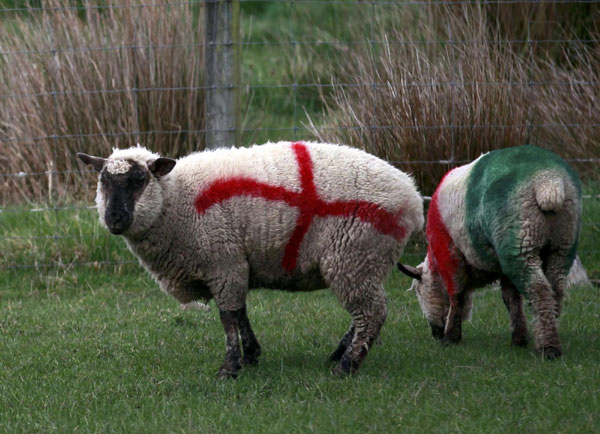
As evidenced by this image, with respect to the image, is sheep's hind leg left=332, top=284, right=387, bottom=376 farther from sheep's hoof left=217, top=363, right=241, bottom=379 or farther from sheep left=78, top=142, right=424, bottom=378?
sheep's hoof left=217, top=363, right=241, bottom=379

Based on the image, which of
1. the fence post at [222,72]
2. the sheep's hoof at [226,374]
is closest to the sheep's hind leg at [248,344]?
the sheep's hoof at [226,374]

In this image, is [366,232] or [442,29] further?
[442,29]

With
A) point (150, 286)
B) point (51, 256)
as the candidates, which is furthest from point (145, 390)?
point (51, 256)

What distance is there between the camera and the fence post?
288 inches

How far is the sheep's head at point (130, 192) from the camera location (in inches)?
195

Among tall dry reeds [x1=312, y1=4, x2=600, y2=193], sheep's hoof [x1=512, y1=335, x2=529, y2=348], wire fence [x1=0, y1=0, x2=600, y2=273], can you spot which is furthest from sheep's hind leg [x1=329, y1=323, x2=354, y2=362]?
tall dry reeds [x1=312, y1=4, x2=600, y2=193]

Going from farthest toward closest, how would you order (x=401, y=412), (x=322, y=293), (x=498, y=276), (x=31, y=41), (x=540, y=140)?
(x=31, y=41) → (x=540, y=140) → (x=322, y=293) → (x=498, y=276) → (x=401, y=412)

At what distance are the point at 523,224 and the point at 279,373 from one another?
159 centimetres

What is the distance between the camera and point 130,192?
5.03m

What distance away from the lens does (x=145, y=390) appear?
4852 millimetres

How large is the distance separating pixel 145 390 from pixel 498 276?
7.67 feet

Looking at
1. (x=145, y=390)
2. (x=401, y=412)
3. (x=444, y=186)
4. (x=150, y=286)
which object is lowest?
(x=150, y=286)

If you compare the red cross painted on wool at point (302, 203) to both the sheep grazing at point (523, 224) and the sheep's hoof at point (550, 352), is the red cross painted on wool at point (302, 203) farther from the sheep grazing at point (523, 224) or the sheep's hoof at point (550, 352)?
the sheep's hoof at point (550, 352)

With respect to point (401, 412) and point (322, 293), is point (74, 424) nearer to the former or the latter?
point (401, 412)
